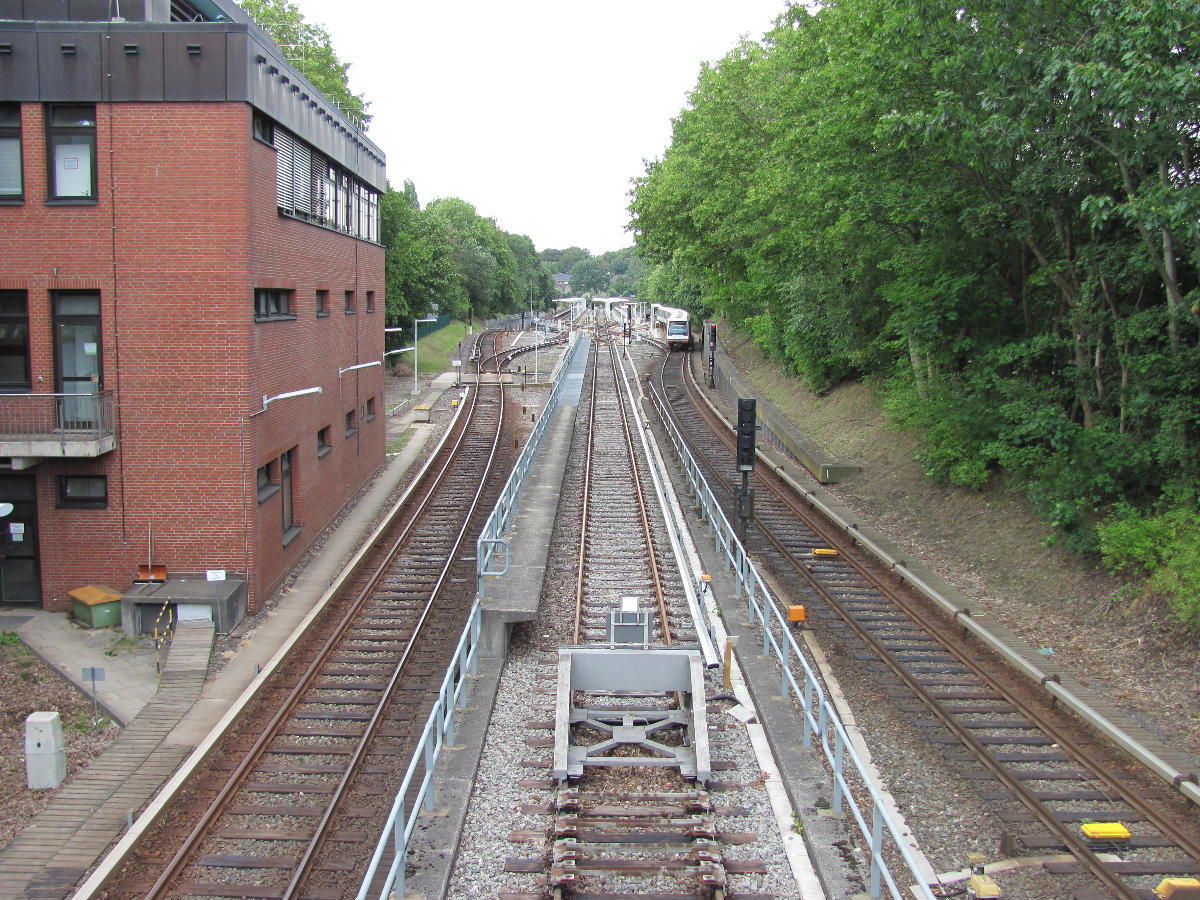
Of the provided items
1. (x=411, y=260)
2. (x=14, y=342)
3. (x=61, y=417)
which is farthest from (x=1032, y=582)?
(x=411, y=260)

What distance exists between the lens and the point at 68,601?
15.5 metres

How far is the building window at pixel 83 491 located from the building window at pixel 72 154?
14.7 feet

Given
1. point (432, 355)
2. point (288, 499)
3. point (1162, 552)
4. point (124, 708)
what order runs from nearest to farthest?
point (124, 708), point (1162, 552), point (288, 499), point (432, 355)

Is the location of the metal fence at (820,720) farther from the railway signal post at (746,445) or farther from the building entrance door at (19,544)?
the building entrance door at (19,544)

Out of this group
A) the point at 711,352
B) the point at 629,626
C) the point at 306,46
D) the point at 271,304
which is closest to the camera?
the point at 629,626

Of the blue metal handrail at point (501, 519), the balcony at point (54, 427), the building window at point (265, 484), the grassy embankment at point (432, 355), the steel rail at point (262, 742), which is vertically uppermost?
the grassy embankment at point (432, 355)

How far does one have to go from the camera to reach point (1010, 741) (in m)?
10.9

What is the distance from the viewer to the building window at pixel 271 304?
16422 mm

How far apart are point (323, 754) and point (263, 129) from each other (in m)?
11.1

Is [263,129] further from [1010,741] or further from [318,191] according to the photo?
[1010,741]

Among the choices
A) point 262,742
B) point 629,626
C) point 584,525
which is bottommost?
point 262,742

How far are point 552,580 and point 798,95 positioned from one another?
12392 mm

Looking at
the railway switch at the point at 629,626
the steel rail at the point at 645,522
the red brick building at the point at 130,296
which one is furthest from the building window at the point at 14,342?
the steel rail at the point at 645,522

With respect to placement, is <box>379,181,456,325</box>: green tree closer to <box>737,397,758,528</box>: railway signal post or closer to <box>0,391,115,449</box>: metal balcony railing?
<box>737,397,758,528</box>: railway signal post
